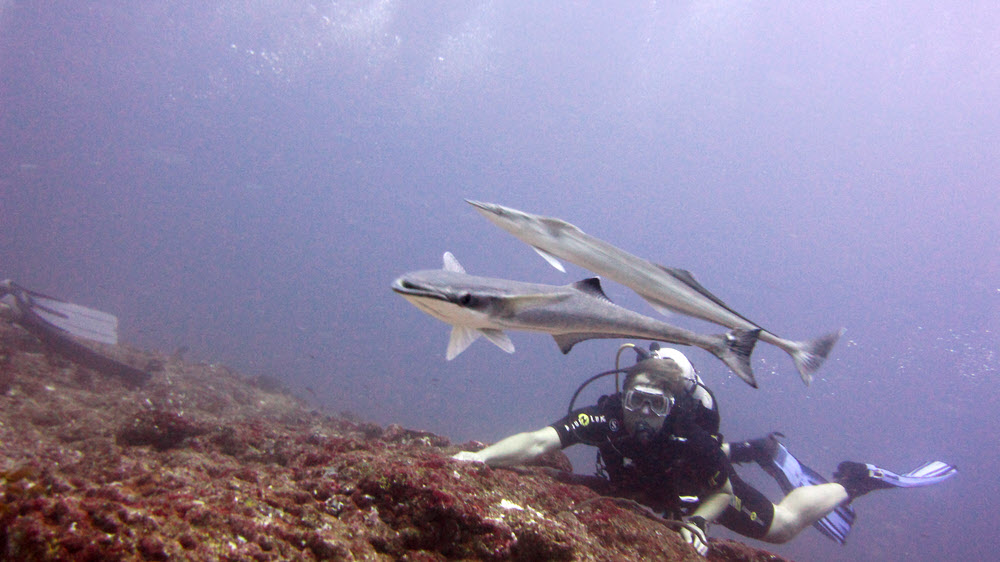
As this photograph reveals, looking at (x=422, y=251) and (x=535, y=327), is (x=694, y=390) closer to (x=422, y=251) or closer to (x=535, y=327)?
(x=535, y=327)

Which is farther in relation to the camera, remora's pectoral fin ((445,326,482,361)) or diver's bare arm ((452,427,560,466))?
diver's bare arm ((452,427,560,466))

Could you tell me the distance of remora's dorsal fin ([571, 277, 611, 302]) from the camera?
7.05 ft

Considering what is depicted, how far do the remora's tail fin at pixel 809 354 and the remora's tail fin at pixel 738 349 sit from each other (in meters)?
1.12

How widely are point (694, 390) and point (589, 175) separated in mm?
86969

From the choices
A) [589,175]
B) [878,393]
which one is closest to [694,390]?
[589,175]

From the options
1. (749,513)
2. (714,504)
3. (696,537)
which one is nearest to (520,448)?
(696,537)

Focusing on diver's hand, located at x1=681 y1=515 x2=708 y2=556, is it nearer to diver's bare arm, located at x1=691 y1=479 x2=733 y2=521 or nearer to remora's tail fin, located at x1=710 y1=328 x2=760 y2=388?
diver's bare arm, located at x1=691 y1=479 x2=733 y2=521

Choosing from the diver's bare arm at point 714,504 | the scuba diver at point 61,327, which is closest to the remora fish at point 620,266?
the diver's bare arm at point 714,504

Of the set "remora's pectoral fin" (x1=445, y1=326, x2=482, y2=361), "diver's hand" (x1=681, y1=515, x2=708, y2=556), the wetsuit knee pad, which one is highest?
"remora's pectoral fin" (x1=445, y1=326, x2=482, y2=361)

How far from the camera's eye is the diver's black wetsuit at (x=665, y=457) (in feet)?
14.4

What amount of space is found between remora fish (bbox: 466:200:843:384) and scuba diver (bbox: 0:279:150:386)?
9678 millimetres

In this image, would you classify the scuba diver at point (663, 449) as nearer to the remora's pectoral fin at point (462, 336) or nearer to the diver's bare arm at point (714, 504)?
the diver's bare arm at point (714, 504)

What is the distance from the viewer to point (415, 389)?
213 feet

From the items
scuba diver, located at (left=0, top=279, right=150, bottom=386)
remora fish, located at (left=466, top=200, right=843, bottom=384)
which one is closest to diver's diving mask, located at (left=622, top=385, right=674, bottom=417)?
remora fish, located at (left=466, top=200, right=843, bottom=384)
